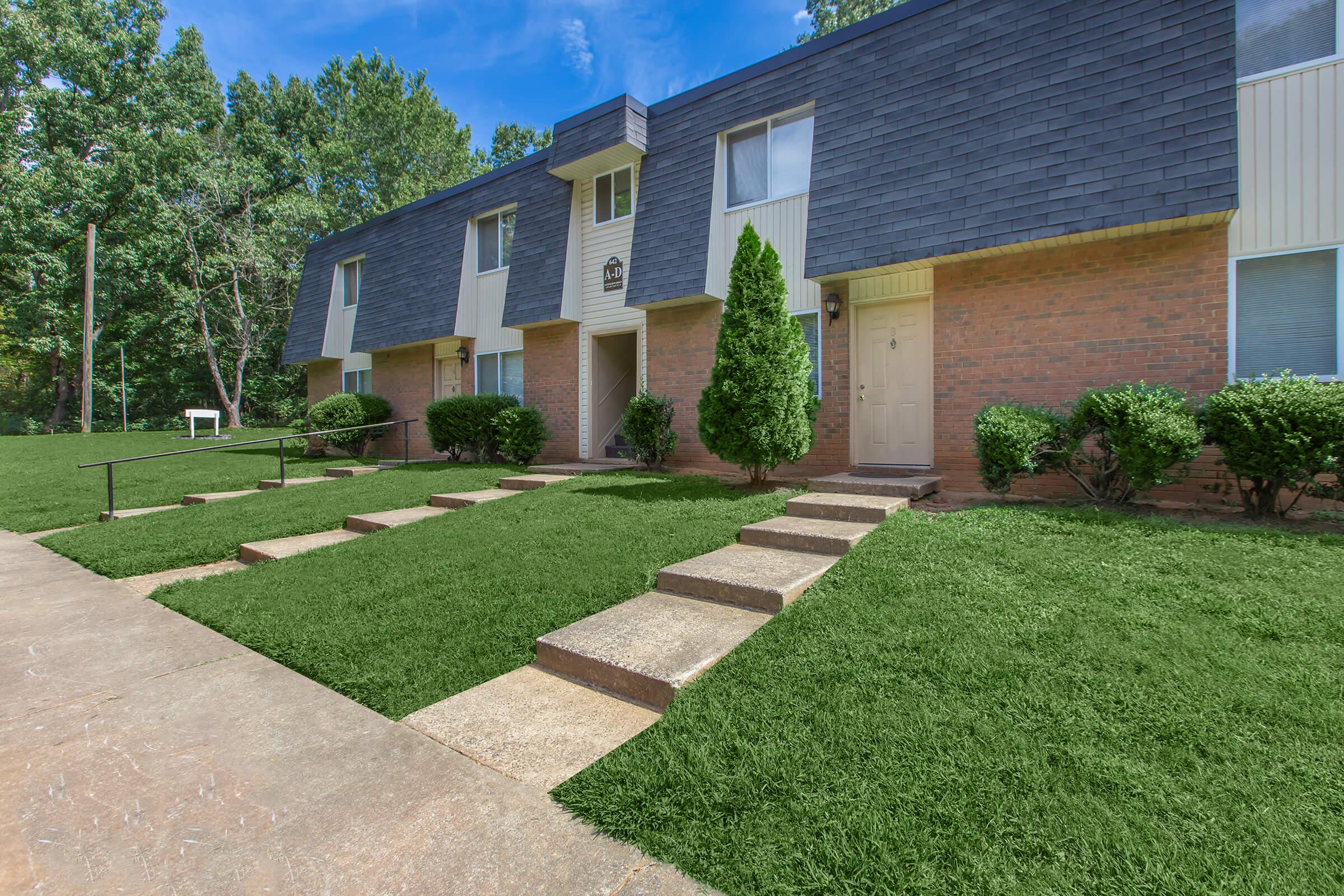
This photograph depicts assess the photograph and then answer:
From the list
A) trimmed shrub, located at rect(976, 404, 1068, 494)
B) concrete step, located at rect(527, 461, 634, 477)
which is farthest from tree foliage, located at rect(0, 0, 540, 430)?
trimmed shrub, located at rect(976, 404, 1068, 494)

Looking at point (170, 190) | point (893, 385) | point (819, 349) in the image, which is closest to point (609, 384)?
point (819, 349)

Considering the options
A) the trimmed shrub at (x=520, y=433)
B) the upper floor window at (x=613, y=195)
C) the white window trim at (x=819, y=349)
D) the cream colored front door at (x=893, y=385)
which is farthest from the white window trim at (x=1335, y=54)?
the trimmed shrub at (x=520, y=433)

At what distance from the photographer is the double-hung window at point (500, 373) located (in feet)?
39.8

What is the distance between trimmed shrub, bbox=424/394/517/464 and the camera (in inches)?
444

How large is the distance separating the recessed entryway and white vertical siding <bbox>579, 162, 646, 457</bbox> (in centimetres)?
11

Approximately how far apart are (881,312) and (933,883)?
7173mm

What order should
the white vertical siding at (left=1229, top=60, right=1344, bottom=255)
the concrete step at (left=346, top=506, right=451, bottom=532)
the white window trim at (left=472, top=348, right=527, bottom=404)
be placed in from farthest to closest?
1. the white window trim at (left=472, top=348, right=527, bottom=404)
2. the concrete step at (left=346, top=506, right=451, bottom=532)
3. the white vertical siding at (left=1229, top=60, right=1344, bottom=255)

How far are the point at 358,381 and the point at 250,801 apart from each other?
51.1 feet

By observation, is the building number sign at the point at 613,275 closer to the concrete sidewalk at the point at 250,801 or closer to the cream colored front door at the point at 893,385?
the cream colored front door at the point at 893,385

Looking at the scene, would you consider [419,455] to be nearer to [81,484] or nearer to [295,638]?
[81,484]

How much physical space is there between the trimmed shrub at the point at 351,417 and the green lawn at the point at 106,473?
0.51m

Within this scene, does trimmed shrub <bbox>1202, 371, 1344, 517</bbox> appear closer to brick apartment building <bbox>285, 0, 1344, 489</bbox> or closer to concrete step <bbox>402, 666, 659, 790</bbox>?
brick apartment building <bbox>285, 0, 1344, 489</bbox>

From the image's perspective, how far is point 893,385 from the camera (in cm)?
781

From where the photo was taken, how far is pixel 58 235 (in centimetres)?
2162
